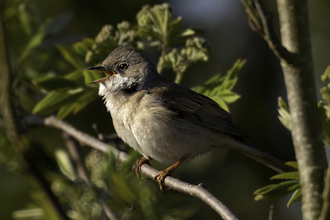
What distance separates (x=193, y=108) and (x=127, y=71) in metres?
0.89

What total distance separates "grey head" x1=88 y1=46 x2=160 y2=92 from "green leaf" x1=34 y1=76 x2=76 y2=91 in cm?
57

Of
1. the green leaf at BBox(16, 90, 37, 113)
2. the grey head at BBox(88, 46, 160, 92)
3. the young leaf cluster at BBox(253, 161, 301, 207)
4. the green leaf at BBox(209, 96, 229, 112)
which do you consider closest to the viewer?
the young leaf cluster at BBox(253, 161, 301, 207)

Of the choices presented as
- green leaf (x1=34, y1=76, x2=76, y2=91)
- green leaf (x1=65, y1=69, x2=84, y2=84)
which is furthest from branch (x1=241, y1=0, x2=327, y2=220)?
green leaf (x1=65, y1=69, x2=84, y2=84)

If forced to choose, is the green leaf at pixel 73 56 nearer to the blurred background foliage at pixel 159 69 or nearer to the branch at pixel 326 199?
the blurred background foliage at pixel 159 69

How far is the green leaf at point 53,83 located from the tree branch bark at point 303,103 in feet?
6.52

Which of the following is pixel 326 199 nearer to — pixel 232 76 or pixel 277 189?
pixel 277 189

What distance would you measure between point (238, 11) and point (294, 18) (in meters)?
3.55

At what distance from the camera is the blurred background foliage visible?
2.12 m

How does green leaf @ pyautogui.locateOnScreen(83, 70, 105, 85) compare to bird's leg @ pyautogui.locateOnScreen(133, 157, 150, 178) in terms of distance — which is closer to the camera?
green leaf @ pyautogui.locateOnScreen(83, 70, 105, 85)

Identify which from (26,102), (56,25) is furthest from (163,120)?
(26,102)

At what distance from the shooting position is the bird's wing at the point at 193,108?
12.0 ft

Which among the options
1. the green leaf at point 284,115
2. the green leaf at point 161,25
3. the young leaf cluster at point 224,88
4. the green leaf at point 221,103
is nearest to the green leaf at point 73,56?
the green leaf at point 161,25

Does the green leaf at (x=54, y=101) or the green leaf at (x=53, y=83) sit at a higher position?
the green leaf at (x=53, y=83)

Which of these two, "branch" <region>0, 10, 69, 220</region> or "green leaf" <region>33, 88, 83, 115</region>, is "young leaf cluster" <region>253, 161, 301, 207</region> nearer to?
"branch" <region>0, 10, 69, 220</region>
